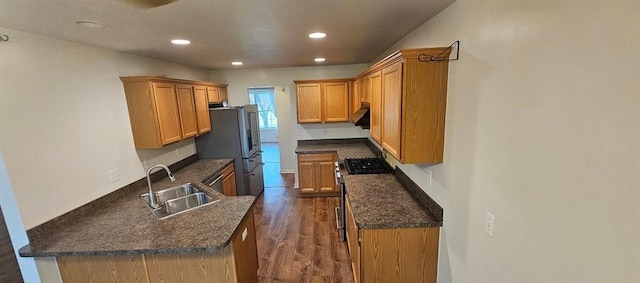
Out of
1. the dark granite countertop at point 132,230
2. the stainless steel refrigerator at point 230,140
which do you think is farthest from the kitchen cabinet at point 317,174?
the dark granite countertop at point 132,230

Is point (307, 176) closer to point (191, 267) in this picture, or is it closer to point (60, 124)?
point (191, 267)

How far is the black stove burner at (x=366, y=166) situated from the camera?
10.2 ft

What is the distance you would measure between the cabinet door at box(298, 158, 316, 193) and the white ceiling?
2.30 metres

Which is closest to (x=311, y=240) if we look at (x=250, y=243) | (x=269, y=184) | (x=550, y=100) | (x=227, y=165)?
(x=250, y=243)

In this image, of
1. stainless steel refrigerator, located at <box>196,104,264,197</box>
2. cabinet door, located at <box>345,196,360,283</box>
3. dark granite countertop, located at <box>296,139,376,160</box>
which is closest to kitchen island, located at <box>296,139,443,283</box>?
cabinet door, located at <box>345,196,360,283</box>

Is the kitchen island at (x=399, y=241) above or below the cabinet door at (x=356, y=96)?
below

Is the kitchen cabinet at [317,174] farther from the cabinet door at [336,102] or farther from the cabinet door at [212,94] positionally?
the cabinet door at [212,94]

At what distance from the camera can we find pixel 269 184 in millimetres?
5516

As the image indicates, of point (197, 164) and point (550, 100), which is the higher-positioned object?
point (550, 100)

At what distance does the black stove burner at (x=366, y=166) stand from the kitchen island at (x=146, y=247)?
1.53m

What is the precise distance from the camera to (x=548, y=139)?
955 millimetres

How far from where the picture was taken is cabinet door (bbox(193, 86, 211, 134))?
11.7ft

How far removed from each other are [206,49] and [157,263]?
6.89ft

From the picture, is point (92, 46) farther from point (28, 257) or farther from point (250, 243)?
point (250, 243)
